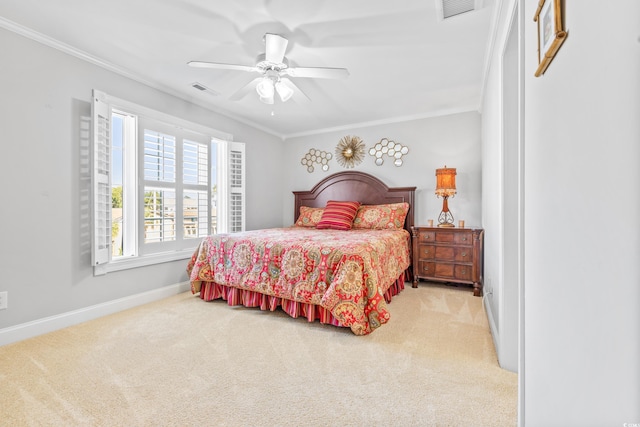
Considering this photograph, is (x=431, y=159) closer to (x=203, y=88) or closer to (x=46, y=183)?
(x=203, y=88)

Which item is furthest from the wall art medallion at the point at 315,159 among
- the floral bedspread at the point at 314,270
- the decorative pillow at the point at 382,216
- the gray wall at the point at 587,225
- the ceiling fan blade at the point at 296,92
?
the gray wall at the point at 587,225

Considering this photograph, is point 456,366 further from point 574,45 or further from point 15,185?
point 15,185

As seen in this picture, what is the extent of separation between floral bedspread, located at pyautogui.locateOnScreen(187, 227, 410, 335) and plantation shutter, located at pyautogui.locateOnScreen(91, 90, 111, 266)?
867 mm

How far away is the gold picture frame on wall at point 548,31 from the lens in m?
0.77

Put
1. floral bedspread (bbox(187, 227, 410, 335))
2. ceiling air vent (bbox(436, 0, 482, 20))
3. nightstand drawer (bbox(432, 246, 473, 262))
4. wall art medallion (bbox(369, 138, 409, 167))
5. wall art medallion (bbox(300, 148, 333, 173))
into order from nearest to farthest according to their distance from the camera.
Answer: ceiling air vent (bbox(436, 0, 482, 20))
floral bedspread (bbox(187, 227, 410, 335))
nightstand drawer (bbox(432, 246, 473, 262))
wall art medallion (bbox(369, 138, 409, 167))
wall art medallion (bbox(300, 148, 333, 173))

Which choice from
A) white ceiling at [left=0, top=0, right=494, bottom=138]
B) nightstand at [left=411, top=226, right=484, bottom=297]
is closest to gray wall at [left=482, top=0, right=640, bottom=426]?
white ceiling at [left=0, top=0, right=494, bottom=138]

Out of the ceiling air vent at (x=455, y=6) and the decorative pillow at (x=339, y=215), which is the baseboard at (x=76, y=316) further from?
the ceiling air vent at (x=455, y=6)

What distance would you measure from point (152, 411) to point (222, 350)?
0.63 metres

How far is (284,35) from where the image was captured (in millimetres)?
2350

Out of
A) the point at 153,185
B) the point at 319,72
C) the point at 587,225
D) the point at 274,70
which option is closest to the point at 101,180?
the point at 153,185

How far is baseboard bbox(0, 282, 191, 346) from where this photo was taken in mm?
2217

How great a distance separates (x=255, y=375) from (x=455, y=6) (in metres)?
2.77

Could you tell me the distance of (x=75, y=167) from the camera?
8.56ft

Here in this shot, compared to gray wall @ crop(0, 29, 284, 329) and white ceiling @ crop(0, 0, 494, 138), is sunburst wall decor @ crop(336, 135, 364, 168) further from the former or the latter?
gray wall @ crop(0, 29, 284, 329)
